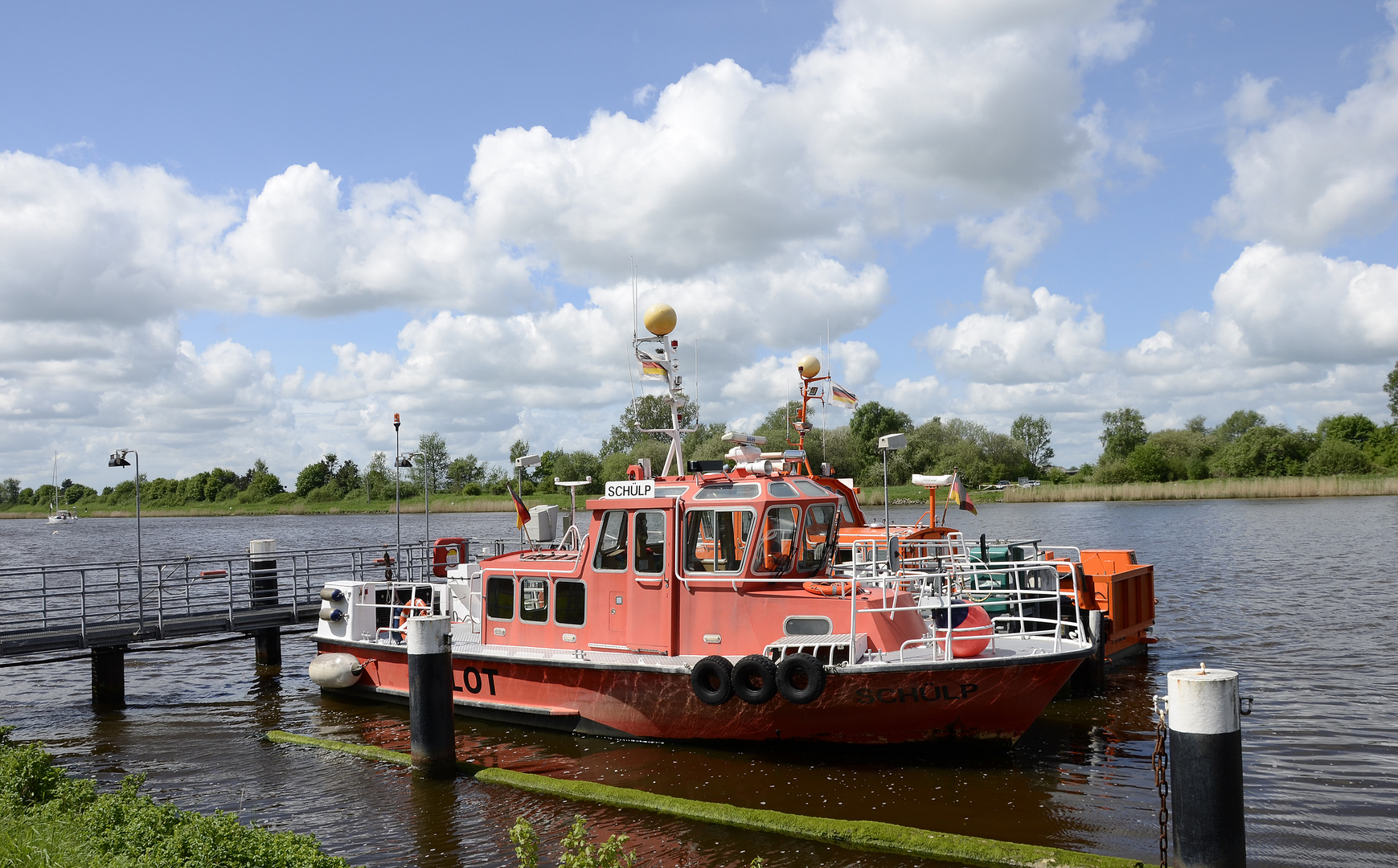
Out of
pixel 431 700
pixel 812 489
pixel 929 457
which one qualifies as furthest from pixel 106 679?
pixel 929 457

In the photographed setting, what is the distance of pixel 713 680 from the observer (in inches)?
422

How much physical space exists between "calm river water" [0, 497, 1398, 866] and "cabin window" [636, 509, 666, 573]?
7.07 feet

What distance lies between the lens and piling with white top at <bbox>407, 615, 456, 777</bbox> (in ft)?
33.7

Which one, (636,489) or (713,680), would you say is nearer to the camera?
(713,680)

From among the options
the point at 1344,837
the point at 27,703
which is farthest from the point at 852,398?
the point at 27,703

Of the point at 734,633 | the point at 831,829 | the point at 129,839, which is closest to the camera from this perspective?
the point at 129,839

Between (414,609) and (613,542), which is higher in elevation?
(613,542)

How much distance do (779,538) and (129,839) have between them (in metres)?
6.74

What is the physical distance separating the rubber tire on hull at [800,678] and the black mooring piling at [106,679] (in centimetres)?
1136

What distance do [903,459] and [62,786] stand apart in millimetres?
60717

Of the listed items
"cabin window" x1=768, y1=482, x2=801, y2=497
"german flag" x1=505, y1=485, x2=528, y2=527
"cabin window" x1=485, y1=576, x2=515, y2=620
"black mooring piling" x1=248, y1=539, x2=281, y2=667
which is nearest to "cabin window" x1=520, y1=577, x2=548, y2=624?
"cabin window" x1=485, y1=576, x2=515, y2=620

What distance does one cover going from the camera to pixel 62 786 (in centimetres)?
813

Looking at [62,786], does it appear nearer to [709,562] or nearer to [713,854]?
[713,854]

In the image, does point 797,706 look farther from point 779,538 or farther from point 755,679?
point 779,538
